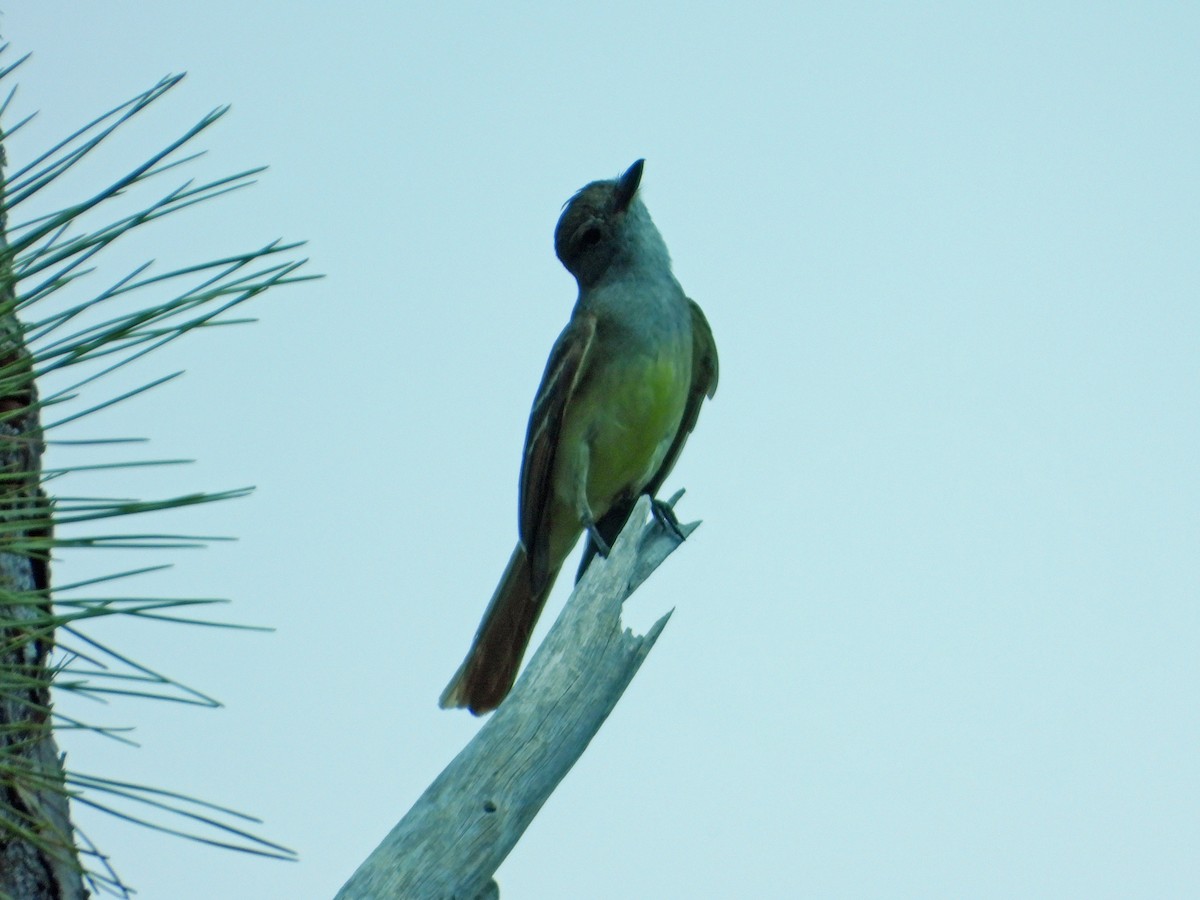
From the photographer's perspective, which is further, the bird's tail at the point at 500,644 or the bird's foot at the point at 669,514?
the bird's tail at the point at 500,644

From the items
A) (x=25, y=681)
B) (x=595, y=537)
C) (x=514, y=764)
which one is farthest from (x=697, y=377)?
(x=25, y=681)

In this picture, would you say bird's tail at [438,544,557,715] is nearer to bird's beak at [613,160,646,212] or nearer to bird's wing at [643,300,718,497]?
bird's wing at [643,300,718,497]

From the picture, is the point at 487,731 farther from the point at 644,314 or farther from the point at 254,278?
the point at 644,314

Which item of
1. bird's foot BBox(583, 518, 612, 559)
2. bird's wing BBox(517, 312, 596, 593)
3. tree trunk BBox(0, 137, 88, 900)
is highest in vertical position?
bird's wing BBox(517, 312, 596, 593)

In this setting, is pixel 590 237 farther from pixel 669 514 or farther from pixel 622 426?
pixel 669 514

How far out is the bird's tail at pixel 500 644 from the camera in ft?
17.1

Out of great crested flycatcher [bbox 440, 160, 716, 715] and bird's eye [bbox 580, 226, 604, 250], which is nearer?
great crested flycatcher [bbox 440, 160, 716, 715]

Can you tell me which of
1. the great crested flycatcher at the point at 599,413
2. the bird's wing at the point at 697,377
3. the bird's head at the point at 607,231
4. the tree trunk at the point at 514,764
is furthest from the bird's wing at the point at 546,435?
the tree trunk at the point at 514,764

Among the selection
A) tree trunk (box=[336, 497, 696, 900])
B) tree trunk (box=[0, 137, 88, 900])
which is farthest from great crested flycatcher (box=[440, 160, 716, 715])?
tree trunk (box=[0, 137, 88, 900])

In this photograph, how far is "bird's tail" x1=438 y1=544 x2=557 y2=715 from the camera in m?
5.22

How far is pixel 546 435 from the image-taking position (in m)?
5.62

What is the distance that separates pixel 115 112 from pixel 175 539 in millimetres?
625

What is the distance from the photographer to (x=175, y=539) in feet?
6.88

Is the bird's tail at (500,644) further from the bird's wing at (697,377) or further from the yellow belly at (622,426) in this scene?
the bird's wing at (697,377)
